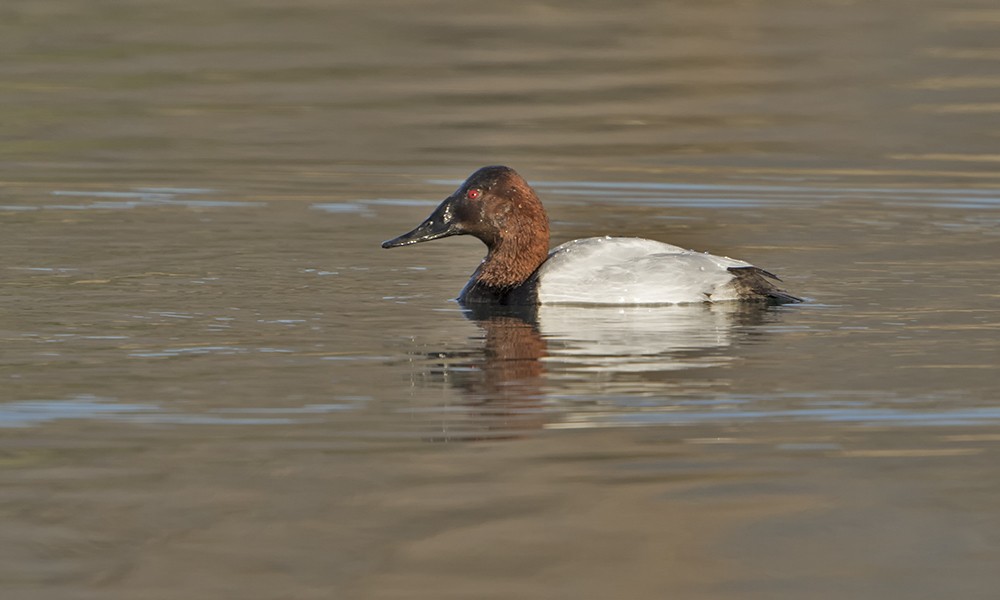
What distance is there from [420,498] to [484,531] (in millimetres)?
366

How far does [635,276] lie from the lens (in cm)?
920

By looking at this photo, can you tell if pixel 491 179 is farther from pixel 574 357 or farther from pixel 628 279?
pixel 574 357

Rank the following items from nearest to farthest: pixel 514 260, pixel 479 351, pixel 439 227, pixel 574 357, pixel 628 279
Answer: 1. pixel 574 357
2. pixel 479 351
3. pixel 628 279
4. pixel 514 260
5. pixel 439 227

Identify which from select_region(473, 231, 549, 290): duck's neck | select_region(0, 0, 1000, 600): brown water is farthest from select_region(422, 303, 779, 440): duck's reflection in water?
select_region(473, 231, 549, 290): duck's neck

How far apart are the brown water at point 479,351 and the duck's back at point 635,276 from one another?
0.62ft

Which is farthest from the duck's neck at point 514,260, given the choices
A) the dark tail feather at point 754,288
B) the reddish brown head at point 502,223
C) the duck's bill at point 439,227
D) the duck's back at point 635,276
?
the dark tail feather at point 754,288

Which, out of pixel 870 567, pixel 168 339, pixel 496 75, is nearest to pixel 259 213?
pixel 168 339

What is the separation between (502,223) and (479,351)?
1846 mm

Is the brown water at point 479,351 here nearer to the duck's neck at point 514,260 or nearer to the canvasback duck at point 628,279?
the canvasback duck at point 628,279

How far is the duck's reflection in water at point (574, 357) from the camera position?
6.91m

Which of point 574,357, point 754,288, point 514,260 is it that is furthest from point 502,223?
point 574,357

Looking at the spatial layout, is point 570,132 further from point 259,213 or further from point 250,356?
point 250,356

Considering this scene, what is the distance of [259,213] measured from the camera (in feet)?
40.7

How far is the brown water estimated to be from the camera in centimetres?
532
